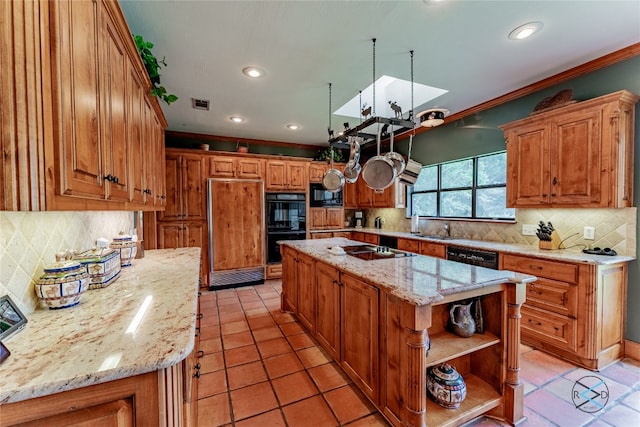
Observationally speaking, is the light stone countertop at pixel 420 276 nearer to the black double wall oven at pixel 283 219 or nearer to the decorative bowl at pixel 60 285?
the decorative bowl at pixel 60 285

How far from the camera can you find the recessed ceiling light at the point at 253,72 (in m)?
2.47

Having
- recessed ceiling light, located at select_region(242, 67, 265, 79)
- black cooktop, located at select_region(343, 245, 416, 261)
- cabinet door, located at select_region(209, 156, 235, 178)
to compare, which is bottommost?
black cooktop, located at select_region(343, 245, 416, 261)

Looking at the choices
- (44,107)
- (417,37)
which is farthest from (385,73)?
(44,107)

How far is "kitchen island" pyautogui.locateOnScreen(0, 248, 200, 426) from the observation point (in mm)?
663

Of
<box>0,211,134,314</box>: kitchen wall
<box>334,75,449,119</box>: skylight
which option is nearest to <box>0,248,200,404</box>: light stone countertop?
<box>0,211,134,314</box>: kitchen wall

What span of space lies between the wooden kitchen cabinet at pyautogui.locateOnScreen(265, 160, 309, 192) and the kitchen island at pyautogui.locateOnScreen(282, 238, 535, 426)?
2.94 m

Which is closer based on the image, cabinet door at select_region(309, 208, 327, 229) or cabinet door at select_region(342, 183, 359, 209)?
cabinet door at select_region(309, 208, 327, 229)

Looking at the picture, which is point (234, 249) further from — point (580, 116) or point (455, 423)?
point (580, 116)

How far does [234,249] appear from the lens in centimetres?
434

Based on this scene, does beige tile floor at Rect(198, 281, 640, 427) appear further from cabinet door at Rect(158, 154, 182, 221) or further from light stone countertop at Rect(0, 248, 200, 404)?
cabinet door at Rect(158, 154, 182, 221)

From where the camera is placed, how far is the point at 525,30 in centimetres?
196

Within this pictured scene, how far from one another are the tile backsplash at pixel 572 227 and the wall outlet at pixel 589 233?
2cm

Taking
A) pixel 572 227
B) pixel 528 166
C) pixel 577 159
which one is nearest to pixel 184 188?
pixel 528 166

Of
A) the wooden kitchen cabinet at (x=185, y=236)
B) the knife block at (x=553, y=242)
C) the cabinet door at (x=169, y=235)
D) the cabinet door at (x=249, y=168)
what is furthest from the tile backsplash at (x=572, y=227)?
the cabinet door at (x=169, y=235)
